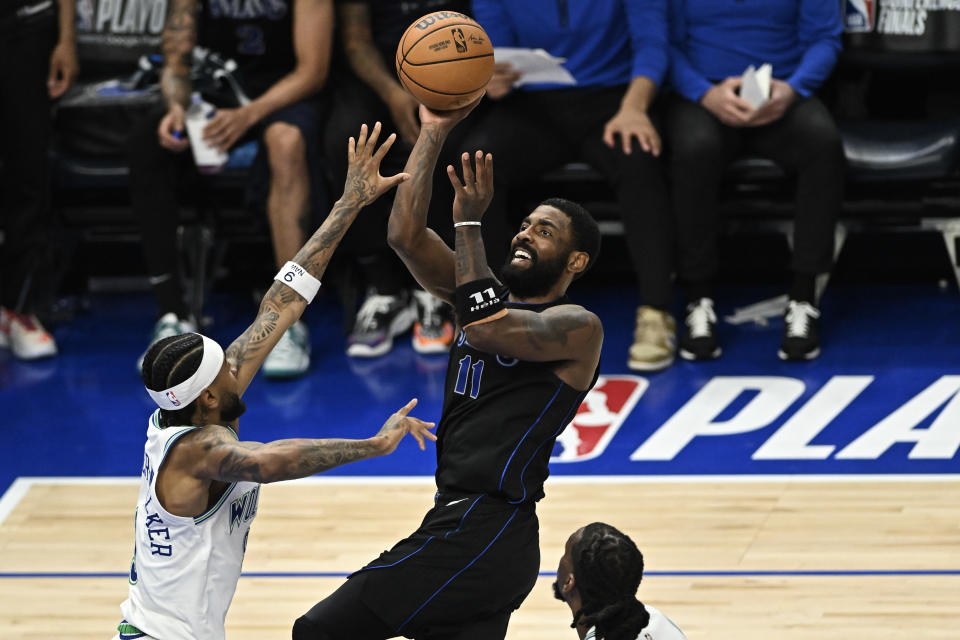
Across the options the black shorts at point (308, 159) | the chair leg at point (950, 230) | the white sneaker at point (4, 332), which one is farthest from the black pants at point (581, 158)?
the white sneaker at point (4, 332)

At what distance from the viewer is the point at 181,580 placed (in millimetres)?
3047

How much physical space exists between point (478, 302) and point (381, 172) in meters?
3.56

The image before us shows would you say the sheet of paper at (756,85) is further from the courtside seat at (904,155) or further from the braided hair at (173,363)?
the braided hair at (173,363)

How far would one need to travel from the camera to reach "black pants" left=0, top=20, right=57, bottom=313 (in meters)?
6.37

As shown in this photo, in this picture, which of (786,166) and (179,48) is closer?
(786,166)

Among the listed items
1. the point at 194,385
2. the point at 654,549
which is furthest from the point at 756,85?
the point at 194,385

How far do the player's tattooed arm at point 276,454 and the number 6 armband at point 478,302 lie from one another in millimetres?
302

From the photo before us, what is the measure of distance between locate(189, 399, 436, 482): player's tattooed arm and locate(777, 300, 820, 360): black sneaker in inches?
138

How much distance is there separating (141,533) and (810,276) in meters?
3.97

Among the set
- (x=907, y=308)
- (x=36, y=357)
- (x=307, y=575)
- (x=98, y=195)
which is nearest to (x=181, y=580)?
(x=307, y=575)

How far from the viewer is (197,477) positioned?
2.98 m

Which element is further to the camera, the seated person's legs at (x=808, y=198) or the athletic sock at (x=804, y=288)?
the athletic sock at (x=804, y=288)

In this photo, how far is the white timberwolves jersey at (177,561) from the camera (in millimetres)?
3031

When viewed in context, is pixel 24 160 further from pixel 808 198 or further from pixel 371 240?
pixel 808 198
